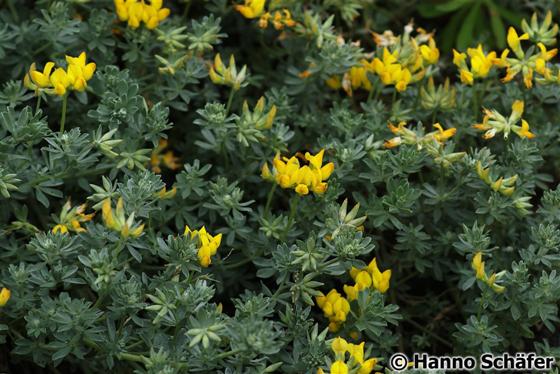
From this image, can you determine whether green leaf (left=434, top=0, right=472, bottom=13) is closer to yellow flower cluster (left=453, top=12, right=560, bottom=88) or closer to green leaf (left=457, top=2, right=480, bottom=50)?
green leaf (left=457, top=2, right=480, bottom=50)

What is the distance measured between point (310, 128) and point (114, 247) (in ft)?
4.04

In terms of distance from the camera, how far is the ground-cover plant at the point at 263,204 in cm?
294

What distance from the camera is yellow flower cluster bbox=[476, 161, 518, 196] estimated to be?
3262mm

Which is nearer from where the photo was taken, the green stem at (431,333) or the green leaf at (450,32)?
the green stem at (431,333)

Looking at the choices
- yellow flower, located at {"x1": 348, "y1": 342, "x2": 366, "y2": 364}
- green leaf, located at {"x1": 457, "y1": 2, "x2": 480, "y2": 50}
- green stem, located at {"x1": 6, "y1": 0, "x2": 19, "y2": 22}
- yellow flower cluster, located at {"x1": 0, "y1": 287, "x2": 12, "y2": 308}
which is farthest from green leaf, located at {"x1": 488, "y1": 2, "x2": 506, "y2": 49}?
yellow flower cluster, located at {"x1": 0, "y1": 287, "x2": 12, "y2": 308}

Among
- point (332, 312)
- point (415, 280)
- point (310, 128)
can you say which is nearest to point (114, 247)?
point (332, 312)

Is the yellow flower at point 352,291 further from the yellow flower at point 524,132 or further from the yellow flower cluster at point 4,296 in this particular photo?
the yellow flower cluster at point 4,296

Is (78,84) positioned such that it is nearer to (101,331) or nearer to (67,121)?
(67,121)

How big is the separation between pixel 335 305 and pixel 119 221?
839 millimetres

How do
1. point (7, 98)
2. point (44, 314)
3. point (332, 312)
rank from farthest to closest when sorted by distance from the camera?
point (7, 98) < point (332, 312) < point (44, 314)

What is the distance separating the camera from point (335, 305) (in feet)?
10.3

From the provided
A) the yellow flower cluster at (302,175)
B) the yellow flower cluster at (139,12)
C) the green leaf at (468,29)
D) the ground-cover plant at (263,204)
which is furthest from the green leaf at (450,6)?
the yellow flower cluster at (302,175)

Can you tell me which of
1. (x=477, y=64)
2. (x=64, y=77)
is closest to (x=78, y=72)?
(x=64, y=77)

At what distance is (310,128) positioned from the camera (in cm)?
386
